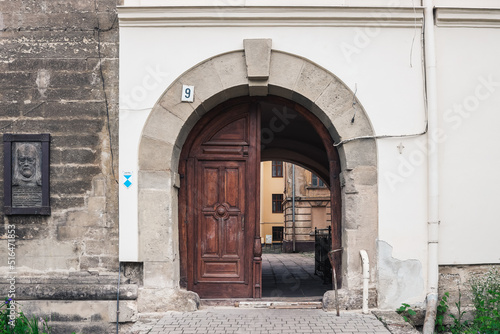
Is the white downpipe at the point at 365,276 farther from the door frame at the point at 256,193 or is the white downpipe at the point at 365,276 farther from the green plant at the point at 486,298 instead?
the green plant at the point at 486,298

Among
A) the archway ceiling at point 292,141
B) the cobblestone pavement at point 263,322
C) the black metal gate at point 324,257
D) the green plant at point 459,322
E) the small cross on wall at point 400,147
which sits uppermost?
the archway ceiling at point 292,141

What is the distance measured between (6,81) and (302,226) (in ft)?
59.3

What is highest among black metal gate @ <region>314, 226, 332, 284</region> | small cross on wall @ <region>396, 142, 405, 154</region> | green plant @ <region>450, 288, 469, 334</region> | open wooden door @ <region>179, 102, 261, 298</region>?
small cross on wall @ <region>396, 142, 405, 154</region>

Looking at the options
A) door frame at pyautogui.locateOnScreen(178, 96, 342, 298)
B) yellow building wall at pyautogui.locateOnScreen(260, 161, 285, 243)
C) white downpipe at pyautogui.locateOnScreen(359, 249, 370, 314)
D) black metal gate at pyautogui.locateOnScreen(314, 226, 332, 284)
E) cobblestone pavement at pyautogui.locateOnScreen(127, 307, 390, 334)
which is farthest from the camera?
yellow building wall at pyautogui.locateOnScreen(260, 161, 285, 243)

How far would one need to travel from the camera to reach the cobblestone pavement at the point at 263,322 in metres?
4.87

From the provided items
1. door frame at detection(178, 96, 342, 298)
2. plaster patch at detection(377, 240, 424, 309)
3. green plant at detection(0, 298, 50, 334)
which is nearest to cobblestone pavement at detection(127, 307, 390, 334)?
plaster patch at detection(377, 240, 424, 309)

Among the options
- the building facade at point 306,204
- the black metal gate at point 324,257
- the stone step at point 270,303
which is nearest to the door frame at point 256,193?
the stone step at point 270,303

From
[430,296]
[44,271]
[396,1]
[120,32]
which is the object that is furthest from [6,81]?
[430,296]

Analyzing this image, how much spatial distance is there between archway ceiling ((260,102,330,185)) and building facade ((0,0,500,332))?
2.49 metres

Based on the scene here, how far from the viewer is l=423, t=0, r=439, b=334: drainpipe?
552 centimetres

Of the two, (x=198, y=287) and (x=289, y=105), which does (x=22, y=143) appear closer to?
(x=198, y=287)

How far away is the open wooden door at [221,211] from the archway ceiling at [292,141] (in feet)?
6.79

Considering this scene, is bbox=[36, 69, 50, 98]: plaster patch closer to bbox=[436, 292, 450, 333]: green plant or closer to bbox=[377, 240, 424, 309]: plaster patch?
bbox=[377, 240, 424, 309]: plaster patch

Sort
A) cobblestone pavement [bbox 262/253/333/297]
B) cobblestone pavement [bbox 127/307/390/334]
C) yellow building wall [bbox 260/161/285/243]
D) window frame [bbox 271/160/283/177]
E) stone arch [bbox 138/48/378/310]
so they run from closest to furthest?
cobblestone pavement [bbox 127/307/390/334]
stone arch [bbox 138/48/378/310]
cobblestone pavement [bbox 262/253/333/297]
yellow building wall [bbox 260/161/285/243]
window frame [bbox 271/160/283/177]
